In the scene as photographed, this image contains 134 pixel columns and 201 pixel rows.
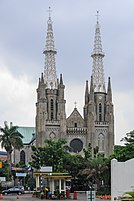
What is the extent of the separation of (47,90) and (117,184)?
8022 cm

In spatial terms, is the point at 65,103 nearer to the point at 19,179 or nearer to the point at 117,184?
the point at 19,179

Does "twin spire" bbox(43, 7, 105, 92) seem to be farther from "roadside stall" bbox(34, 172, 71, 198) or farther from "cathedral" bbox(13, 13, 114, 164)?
"roadside stall" bbox(34, 172, 71, 198)

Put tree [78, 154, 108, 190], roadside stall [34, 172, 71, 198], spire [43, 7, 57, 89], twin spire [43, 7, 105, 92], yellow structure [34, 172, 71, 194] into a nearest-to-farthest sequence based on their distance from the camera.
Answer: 1. roadside stall [34, 172, 71, 198]
2. yellow structure [34, 172, 71, 194]
3. tree [78, 154, 108, 190]
4. spire [43, 7, 57, 89]
5. twin spire [43, 7, 105, 92]

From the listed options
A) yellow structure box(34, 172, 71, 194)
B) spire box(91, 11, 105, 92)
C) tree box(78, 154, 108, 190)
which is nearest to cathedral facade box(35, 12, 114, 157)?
spire box(91, 11, 105, 92)

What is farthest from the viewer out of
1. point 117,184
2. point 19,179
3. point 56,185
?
point 19,179

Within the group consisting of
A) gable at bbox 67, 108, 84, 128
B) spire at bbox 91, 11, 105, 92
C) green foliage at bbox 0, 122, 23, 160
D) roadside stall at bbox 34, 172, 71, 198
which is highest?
spire at bbox 91, 11, 105, 92

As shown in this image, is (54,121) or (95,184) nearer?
(95,184)

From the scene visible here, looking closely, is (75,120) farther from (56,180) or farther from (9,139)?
(56,180)

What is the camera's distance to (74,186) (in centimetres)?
7781

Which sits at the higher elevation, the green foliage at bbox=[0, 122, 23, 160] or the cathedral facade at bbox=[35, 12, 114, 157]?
the cathedral facade at bbox=[35, 12, 114, 157]

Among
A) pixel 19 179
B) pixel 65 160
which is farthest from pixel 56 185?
pixel 19 179

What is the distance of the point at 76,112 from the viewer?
375 feet

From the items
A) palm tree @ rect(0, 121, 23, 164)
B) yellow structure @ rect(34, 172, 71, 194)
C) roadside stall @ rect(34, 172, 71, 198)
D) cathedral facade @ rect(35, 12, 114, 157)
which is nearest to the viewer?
roadside stall @ rect(34, 172, 71, 198)

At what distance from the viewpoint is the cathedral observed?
361 ft
